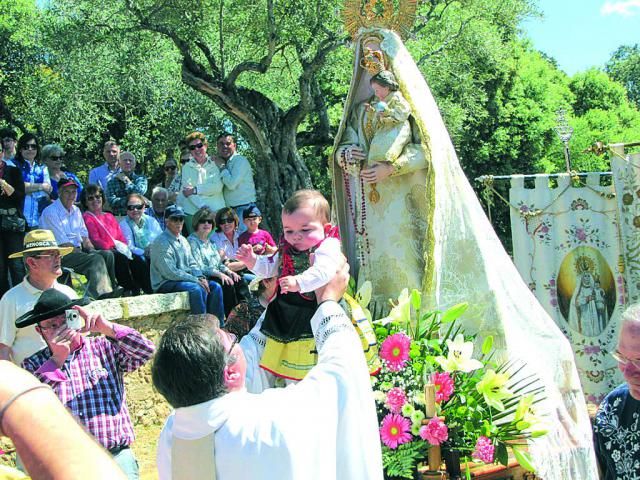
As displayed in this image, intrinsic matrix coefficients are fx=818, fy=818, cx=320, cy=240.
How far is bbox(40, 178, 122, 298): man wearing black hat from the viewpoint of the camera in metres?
7.72

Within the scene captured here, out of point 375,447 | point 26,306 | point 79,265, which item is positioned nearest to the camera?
point 375,447

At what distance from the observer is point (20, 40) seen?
648 inches

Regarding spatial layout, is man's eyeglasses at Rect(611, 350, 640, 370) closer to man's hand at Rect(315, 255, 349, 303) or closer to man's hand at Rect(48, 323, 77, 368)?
man's hand at Rect(315, 255, 349, 303)

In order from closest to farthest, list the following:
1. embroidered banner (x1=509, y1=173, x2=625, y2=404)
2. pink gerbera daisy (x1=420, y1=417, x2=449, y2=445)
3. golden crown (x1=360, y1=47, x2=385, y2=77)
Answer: pink gerbera daisy (x1=420, y1=417, x2=449, y2=445), golden crown (x1=360, y1=47, x2=385, y2=77), embroidered banner (x1=509, y1=173, x2=625, y2=404)

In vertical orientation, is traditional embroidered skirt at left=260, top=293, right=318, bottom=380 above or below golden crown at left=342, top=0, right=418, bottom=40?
below

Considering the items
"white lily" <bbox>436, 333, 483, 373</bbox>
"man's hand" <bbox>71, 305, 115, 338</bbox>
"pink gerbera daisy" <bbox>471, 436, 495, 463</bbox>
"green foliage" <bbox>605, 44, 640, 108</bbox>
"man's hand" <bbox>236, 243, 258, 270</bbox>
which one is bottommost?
"pink gerbera daisy" <bbox>471, 436, 495, 463</bbox>

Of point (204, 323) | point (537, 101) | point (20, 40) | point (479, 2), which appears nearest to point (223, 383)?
point (204, 323)

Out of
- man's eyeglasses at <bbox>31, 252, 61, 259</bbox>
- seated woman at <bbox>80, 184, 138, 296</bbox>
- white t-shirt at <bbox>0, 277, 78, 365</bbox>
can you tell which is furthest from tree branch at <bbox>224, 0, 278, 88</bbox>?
white t-shirt at <bbox>0, 277, 78, 365</bbox>

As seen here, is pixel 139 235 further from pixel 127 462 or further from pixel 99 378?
pixel 127 462

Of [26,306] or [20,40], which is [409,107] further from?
[20,40]

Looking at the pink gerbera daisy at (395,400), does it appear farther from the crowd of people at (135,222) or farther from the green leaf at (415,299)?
the crowd of people at (135,222)

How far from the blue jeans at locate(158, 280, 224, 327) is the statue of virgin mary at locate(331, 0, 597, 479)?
2.83 metres

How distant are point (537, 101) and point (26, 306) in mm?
20880

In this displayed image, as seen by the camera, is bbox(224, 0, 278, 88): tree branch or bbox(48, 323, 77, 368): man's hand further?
bbox(224, 0, 278, 88): tree branch
